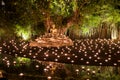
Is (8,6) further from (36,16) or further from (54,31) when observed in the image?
(54,31)

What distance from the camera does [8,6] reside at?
14.6 metres

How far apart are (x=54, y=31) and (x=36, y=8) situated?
51.9 inches

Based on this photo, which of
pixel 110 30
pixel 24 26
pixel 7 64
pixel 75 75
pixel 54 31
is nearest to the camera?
pixel 75 75

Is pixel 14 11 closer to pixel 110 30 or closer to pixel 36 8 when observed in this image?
pixel 36 8

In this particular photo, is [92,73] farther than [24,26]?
No

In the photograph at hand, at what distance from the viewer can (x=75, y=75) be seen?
17.3ft

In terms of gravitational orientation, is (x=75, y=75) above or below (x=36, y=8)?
below

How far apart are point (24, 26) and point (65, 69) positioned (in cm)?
885

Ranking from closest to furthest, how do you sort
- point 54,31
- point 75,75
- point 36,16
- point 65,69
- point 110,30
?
point 75,75, point 65,69, point 54,31, point 36,16, point 110,30

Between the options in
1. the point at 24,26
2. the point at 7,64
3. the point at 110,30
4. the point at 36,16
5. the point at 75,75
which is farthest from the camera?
the point at 110,30

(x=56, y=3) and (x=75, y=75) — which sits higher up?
(x=56, y=3)

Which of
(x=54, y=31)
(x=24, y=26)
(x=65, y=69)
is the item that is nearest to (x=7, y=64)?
(x=65, y=69)

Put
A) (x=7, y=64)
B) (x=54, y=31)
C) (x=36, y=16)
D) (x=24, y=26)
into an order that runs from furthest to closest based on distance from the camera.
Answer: (x=24, y=26)
(x=36, y=16)
(x=54, y=31)
(x=7, y=64)

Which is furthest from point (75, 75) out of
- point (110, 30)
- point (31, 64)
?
point (110, 30)
